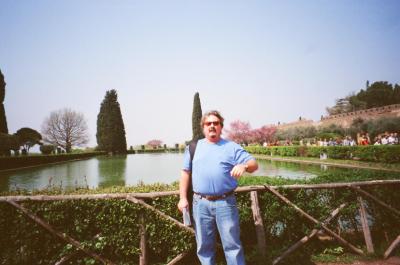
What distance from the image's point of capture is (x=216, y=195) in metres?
3.38

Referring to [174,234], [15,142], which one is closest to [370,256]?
[174,234]

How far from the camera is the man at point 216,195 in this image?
11.0ft

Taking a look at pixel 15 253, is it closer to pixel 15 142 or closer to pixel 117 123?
pixel 15 142

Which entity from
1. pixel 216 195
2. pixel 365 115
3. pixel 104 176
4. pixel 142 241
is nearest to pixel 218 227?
pixel 216 195

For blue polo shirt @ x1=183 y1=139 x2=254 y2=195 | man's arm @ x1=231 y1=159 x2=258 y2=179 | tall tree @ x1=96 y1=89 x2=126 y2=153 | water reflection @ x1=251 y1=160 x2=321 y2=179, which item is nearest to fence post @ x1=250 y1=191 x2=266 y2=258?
blue polo shirt @ x1=183 y1=139 x2=254 y2=195

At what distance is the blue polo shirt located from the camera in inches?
132

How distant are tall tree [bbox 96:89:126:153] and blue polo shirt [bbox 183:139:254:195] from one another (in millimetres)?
61072

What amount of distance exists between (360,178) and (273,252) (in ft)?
7.39

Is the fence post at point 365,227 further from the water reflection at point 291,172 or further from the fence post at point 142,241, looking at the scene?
the water reflection at point 291,172

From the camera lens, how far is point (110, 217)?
439 centimetres

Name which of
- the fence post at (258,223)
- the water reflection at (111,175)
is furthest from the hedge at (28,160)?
the fence post at (258,223)

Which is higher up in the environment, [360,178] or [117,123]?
[117,123]

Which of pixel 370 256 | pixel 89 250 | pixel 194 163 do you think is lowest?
pixel 370 256

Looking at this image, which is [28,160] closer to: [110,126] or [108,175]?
[108,175]
